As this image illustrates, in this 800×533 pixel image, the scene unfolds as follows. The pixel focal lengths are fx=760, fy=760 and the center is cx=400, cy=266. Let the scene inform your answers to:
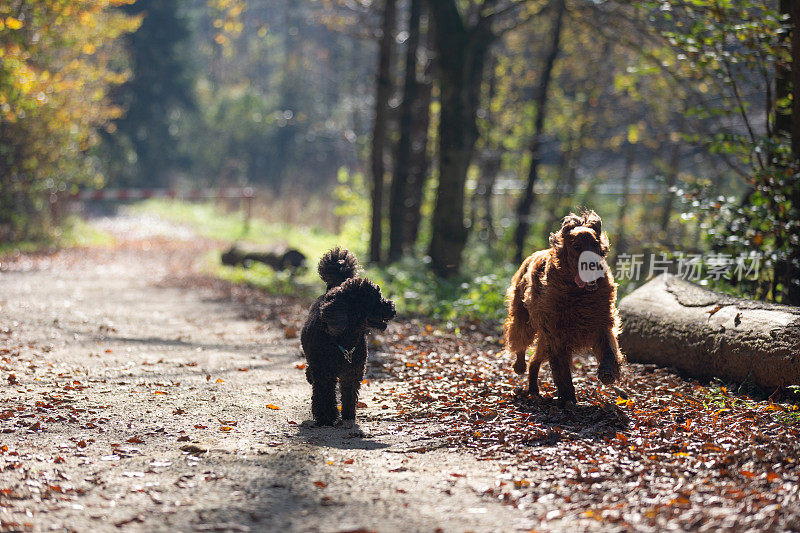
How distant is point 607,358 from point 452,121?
856 centimetres

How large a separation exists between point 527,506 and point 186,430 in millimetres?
3064

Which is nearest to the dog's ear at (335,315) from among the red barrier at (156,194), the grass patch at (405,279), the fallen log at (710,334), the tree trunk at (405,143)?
the fallen log at (710,334)

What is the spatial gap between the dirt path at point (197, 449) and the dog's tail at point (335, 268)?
1239mm

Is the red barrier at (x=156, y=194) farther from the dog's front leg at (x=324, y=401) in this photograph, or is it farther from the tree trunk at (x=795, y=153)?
the tree trunk at (x=795, y=153)

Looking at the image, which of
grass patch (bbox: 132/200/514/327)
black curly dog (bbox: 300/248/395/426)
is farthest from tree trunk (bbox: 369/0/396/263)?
black curly dog (bbox: 300/248/395/426)

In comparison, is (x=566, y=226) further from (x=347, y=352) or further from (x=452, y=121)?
(x=452, y=121)

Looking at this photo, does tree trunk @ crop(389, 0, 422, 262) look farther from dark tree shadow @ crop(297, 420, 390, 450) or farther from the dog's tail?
dark tree shadow @ crop(297, 420, 390, 450)

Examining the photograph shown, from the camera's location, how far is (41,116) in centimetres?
2084

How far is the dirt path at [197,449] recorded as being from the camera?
14.2 feet

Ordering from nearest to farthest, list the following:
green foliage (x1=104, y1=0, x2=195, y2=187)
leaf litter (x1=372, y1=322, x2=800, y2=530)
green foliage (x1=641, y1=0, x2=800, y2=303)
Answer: leaf litter (x1=372, y1=322, x2=800, y2=530), green foliage (x1=641, y1=0, x2=800, y2=303), green foliage (x1=104, y1=0, x2=195, y2=187)

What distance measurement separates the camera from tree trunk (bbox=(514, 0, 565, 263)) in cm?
1795

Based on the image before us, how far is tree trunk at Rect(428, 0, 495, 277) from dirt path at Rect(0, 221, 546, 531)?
475 centimetres

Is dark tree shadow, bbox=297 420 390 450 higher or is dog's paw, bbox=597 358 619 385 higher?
dog's paw, bbox=597 358 619 385

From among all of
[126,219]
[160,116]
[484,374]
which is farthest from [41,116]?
[160,116]
